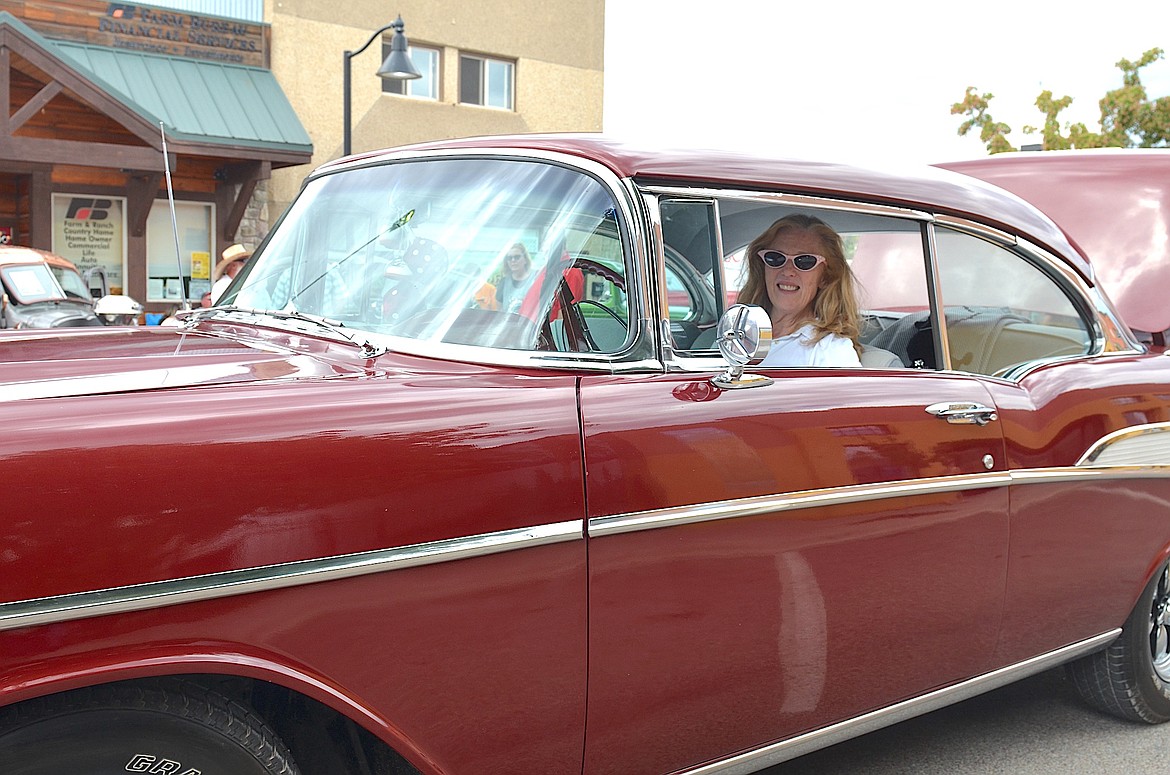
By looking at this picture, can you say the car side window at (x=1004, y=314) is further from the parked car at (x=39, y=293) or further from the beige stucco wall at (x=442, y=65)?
the beige stucco wall at (x=442, y=65)

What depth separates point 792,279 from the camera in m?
3.38

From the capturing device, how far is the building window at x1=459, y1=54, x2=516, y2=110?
2112cm

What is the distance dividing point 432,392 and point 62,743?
2.92 ft

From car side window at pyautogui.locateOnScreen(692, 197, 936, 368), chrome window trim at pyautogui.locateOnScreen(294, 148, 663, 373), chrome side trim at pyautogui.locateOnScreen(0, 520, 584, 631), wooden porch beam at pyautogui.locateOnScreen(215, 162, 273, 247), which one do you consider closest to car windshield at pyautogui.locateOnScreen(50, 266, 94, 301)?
wooden porch beam at pyautogui.locateOnScreen(215, 162, 273, 247)

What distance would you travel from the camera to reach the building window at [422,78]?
20.3m

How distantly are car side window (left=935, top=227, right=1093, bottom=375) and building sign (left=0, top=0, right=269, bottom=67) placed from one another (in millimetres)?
16316

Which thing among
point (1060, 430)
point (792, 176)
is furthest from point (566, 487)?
point (1060, 430)

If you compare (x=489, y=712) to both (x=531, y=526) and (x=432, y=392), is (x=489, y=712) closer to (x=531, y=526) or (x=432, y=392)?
(x=531, y=526)

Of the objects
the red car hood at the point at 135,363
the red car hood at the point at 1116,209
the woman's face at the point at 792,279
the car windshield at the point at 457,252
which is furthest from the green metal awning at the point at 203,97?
the woman's face at the point at 792,279

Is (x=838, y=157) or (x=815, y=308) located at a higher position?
(x=838, y=157)

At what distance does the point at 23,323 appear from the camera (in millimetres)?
10602

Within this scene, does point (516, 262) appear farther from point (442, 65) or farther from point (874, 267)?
point (442, 65)

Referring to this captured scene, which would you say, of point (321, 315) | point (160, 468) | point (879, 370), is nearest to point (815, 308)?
point (879, 370)

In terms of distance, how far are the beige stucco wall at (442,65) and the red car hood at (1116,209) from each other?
43.8 feet
